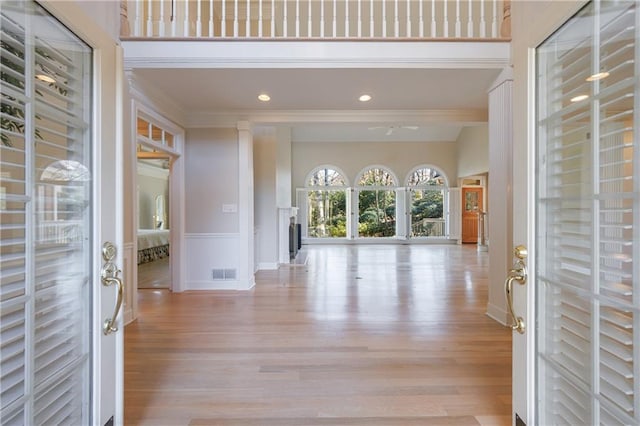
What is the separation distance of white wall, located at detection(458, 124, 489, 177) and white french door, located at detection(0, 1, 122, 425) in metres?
8.70

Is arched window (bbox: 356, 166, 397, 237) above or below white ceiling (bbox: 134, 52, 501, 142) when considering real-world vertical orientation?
below

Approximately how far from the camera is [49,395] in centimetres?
104

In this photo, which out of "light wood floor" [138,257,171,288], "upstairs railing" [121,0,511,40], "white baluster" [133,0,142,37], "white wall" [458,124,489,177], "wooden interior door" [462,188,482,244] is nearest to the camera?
"white baluster" [133,0,142,37]

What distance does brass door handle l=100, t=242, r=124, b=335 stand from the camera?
1163mm

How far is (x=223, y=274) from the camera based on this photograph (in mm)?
4477

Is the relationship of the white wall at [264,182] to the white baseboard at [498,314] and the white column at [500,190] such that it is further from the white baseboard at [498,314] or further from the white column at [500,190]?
the white baseboard at [498,314]

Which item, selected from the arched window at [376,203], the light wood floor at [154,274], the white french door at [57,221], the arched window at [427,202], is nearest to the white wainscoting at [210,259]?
the light wood floor at [154,274]

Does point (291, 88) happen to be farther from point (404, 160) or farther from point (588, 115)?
point (404, 160)

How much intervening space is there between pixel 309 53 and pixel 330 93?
31.1 inches

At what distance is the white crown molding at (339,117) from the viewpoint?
4418 mm

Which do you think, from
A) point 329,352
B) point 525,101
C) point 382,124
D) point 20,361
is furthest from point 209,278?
point 525,101

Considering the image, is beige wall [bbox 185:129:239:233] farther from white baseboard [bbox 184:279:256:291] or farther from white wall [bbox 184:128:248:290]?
white baseboard [bbox 184:279:256:291]

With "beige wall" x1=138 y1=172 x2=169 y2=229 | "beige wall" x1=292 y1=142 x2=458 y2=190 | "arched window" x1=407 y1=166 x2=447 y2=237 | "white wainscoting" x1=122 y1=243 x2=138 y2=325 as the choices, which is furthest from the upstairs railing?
"beige wall" x1=138 y1=172 x2=169 y2=229

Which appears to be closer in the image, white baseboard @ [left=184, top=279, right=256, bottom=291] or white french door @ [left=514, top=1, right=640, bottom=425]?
white french door @ [left=514, top=1, right=640, bottom=425]
